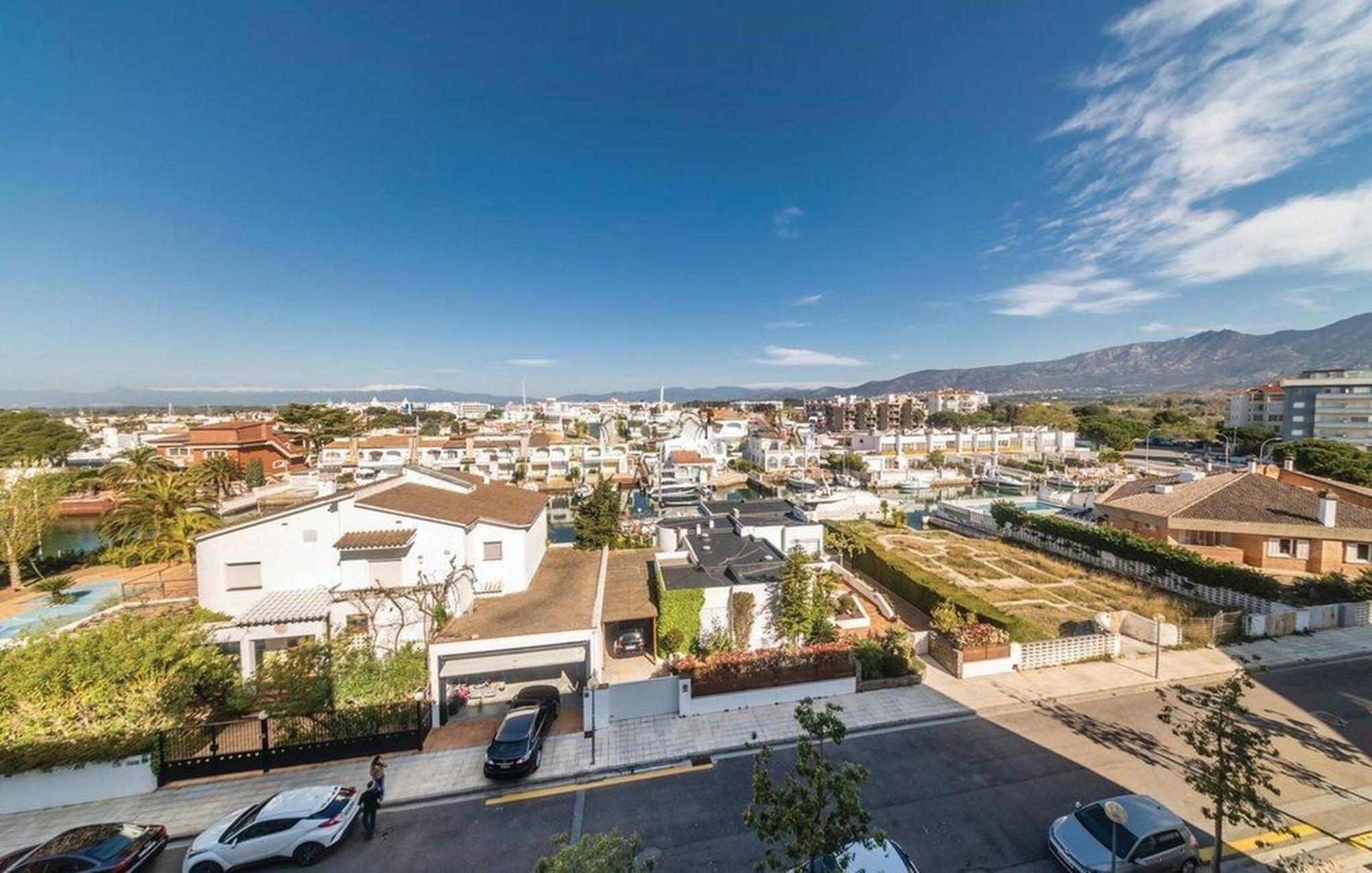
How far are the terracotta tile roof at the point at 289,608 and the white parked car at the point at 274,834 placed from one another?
5.84 m

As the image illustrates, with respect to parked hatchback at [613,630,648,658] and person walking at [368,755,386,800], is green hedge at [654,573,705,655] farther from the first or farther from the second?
person walking at [368,755,386,800]

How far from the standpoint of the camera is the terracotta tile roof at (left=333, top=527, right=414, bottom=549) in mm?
16328

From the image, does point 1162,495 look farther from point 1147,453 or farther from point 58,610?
point 1147,453

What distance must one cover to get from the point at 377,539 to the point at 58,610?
13.9 m

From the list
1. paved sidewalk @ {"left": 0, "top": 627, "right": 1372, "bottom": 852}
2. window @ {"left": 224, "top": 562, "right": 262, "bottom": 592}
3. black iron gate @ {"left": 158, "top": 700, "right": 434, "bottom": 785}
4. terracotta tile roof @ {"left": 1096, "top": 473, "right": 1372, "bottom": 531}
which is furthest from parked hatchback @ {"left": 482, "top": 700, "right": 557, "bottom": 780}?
terracotta tile roof @ {"left": 1096, "top": 473, "right": 1372, "bottom": 531}

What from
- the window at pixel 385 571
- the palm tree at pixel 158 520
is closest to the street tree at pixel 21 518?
the palm tree at pixel 158 520

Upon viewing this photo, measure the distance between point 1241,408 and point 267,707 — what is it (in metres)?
148

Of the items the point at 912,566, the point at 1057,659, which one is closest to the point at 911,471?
the point at 912,566

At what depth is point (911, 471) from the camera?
7525cm

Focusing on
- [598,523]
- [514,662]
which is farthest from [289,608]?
[598,523]

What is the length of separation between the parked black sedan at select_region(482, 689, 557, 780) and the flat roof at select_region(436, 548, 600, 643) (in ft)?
7.19

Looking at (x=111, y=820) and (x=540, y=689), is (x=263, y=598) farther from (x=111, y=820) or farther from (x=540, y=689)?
(x=540, y=689)

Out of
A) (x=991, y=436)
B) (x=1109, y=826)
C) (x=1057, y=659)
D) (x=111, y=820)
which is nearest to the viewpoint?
(x=1109, y=826)

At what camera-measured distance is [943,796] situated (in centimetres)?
1098
